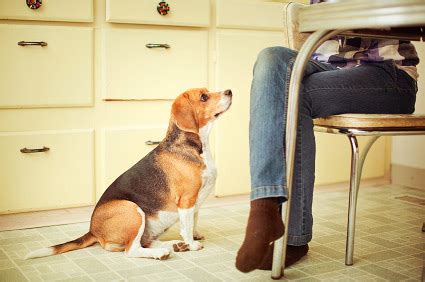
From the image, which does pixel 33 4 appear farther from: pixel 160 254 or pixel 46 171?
pixel 160 254

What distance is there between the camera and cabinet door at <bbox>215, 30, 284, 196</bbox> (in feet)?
8.64

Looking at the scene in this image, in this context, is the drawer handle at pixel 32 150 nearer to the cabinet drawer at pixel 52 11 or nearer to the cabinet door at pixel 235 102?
the cabinet drawer at pixel 52 11

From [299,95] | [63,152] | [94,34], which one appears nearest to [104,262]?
[63,152]

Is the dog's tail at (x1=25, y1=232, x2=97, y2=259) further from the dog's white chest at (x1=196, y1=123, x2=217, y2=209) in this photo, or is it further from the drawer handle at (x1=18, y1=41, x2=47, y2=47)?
the drawer handle at (x1=18, y1=41, x2=47, y2=47)

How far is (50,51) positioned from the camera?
7.42 feet

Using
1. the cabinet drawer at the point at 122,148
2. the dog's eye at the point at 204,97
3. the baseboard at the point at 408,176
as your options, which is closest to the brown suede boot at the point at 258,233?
the dog's eye at the point at 204,97

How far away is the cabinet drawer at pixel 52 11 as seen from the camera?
2.16 meters

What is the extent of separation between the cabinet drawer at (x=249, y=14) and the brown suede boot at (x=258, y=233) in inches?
54.9

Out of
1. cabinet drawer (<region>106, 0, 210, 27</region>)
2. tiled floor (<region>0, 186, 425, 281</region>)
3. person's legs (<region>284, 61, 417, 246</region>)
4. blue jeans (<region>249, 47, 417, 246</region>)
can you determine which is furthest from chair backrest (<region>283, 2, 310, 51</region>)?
cabinet drawer (<region>106, 0, 210, 27</region>)

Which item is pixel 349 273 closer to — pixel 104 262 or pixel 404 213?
pixel 104 262

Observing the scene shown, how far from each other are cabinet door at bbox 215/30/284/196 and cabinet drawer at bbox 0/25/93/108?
24.2 inches

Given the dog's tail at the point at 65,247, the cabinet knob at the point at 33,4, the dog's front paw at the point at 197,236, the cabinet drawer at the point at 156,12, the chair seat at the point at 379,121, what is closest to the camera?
the chair seat at the point at 379,121

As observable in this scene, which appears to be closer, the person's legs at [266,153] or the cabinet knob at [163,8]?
the person's legs at [266,153]

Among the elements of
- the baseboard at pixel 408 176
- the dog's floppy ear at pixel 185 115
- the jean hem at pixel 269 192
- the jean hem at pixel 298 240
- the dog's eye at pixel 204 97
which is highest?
the dog's eye at pixel 204 97
